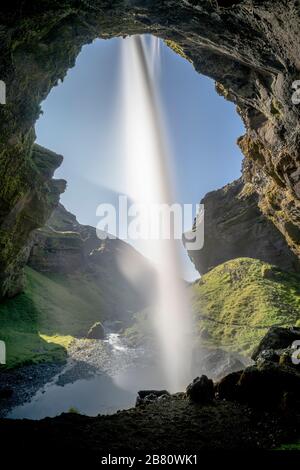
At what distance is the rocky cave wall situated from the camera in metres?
14.7

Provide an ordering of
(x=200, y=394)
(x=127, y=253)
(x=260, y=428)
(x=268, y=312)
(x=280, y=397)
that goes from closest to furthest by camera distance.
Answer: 1. (x=260, y=428)
2. (x=280, y=397)
3. (x=200, y=394)
4. (x=268, y=312)
5. (x=127, y=253)

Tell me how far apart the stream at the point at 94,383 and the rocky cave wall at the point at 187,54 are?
17178 mm

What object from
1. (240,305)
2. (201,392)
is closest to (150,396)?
(201,392)

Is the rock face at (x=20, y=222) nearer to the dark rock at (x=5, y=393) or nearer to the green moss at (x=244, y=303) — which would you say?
the dark rock at (x=5, y=393)

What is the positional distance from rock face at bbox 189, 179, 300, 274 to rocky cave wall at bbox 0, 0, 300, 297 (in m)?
28.5

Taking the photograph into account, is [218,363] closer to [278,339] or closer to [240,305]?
[278,339]

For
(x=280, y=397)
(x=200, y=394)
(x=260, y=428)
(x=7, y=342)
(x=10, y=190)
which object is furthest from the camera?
(x=7, y=342)

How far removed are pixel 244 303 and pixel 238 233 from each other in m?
22.0

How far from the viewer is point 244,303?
45.6 metres
